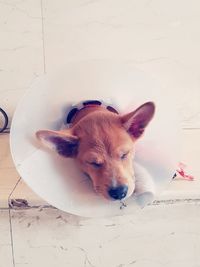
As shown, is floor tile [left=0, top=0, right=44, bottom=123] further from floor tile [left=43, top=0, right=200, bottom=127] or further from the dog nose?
the dog nose

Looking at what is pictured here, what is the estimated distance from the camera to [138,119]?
23.8 inches

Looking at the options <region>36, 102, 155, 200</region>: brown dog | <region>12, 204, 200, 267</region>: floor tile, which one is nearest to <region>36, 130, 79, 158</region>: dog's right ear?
<region>36, 102, 155, 200</region>: brown dog

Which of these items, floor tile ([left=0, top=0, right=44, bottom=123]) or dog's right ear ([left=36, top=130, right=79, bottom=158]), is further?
floor tile ([left=0, top=0, right=44, bottom=123])

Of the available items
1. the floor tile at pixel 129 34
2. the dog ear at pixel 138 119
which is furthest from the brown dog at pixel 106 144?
the floor tile at pixel 129 34

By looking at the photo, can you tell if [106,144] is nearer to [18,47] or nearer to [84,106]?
[84,106]

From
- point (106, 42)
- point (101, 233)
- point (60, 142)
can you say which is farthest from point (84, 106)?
point (106, 42)

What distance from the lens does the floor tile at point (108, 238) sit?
668 mm

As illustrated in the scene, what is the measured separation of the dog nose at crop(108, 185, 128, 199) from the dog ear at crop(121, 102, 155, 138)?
9 cm

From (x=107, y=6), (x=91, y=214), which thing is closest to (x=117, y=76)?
(x=91, y=214)

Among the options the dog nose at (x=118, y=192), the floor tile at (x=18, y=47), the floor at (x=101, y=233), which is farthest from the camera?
the floor tile at (x=18, y=47)

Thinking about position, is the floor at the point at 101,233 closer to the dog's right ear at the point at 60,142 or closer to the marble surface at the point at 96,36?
the dog's right ear at the point at 60,142

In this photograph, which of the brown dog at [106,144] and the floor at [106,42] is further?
the floor at [106,42]

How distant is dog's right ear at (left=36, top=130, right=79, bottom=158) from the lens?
58 centimetres

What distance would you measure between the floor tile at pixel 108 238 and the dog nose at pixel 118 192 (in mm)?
110
